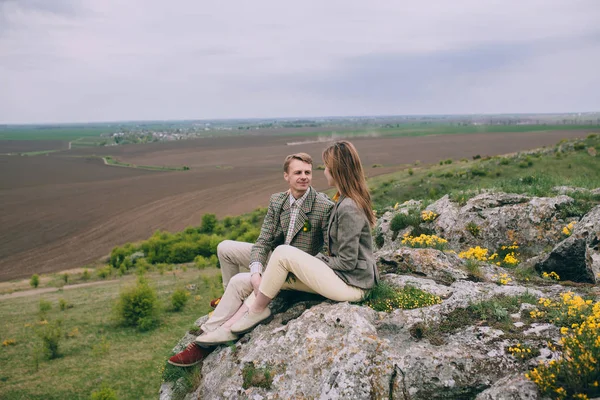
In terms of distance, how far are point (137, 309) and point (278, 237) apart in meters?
16.5

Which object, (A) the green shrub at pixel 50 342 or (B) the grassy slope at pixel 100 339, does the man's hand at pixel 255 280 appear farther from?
(A) the green shrub at pixel 50 342

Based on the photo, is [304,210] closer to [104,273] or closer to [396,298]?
[396,298]

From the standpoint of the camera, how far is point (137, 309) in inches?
822

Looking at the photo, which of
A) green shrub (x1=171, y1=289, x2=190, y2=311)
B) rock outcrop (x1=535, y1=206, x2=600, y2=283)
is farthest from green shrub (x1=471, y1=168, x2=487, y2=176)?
rock outcrop (x1=535, y1=206, x2=600, y2=283)

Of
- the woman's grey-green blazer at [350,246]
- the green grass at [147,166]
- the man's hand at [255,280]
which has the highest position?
the woman's grey-green blazer at [350,246]

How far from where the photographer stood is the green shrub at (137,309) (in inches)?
822

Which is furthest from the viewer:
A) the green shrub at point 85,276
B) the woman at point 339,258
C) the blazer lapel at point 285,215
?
the green shrub at point 85,276

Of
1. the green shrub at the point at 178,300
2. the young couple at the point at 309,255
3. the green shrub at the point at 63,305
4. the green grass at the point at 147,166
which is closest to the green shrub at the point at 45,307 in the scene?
the green shrub at the point at 63,305

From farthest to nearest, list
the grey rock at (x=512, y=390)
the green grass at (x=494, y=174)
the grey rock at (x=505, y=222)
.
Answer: the green grass at (x=494, y=174) < the grey rock at (x=505, y=222) < the grey rock at (x=512, y=390)

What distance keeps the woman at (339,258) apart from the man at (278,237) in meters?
0.26

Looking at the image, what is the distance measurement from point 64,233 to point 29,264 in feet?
33.7

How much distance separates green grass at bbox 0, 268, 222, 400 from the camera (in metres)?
→ 15.4

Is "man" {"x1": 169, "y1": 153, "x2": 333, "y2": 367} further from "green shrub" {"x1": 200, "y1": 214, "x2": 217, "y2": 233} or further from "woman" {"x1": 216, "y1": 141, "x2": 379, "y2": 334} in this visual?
"green shrub" {"x1": 200, "y1": 214, "x2": 217, "y2": 233}

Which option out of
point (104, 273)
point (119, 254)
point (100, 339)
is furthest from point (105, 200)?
point (100, 339)
